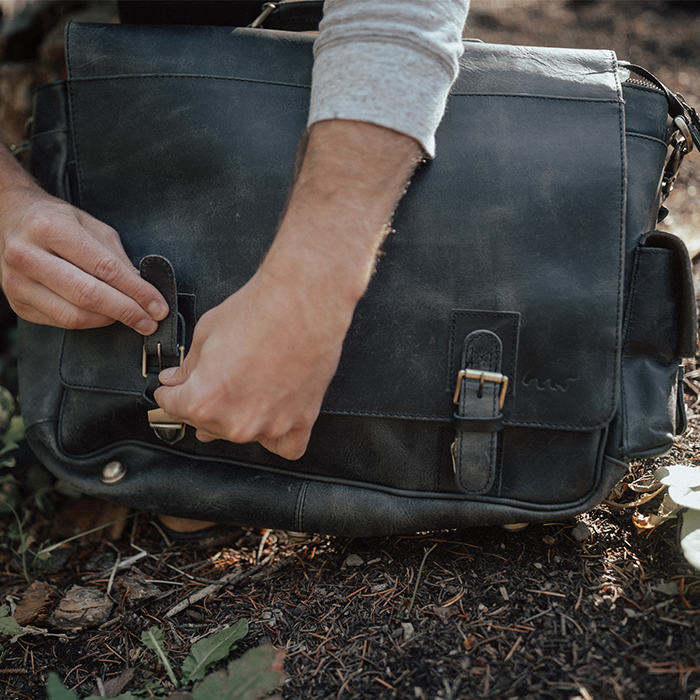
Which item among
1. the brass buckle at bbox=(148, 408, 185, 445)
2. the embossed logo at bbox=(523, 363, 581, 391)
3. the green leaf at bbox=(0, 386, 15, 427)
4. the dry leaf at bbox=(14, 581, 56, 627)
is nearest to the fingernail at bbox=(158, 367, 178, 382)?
the brass buckle at bbox=(148, 408, 185, 445)

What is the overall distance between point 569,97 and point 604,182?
0.20 m

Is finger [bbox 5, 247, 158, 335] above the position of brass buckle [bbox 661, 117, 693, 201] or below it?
below

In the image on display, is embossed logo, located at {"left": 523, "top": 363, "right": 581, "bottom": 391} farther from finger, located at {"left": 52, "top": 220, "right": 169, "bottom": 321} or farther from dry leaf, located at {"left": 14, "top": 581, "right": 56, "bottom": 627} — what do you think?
dry leaf, located at {"left": 14, "top": 581, "right": 56, "bottom": 627}

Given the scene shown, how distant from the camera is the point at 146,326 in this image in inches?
47.7

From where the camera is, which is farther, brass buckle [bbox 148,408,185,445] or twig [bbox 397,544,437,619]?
brass buckle [bbox 148,408,185,445]

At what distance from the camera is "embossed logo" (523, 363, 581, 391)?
113 cm

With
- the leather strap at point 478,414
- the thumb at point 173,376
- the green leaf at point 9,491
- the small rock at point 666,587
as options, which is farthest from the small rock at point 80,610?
the small rock at point 666,587

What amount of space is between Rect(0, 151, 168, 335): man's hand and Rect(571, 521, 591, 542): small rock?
3.31ft

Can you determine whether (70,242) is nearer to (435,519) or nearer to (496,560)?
(435,519)

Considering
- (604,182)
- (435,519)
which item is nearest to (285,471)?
(435,519)

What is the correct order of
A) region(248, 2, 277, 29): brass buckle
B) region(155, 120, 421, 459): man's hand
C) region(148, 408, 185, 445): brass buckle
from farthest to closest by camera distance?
region(248, 2, 277, 29): brass buckle, region(148, 408, 185, 445): brass buckle, region(155, 120, 421, 459): man's hand

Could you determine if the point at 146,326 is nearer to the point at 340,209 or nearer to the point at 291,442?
the point at 291,442

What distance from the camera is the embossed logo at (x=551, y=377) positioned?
113cm

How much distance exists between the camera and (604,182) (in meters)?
1.12
